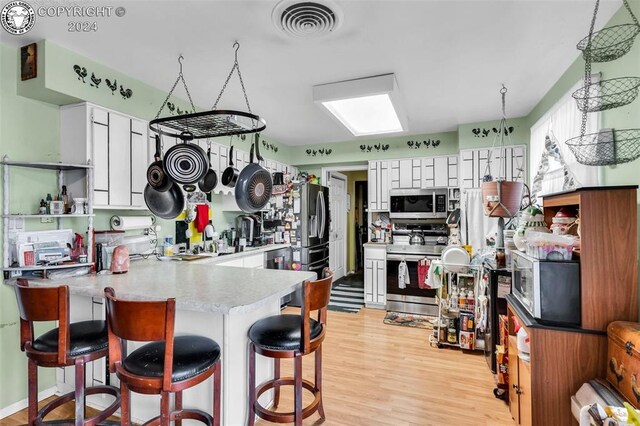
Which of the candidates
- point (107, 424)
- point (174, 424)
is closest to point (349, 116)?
point (174, 424)

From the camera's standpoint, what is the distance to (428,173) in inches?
190

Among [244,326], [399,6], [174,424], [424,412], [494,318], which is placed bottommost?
[424,412]

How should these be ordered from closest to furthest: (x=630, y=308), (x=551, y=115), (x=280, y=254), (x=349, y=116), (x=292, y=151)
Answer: (x=630, y=308)
(x=551, y=115)
(x=349, y=116)
(x=280, y=254)
(x=292, y=151)

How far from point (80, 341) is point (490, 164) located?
4.55 m

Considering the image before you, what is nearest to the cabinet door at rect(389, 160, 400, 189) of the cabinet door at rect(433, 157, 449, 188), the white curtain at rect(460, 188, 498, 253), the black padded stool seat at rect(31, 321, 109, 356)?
the cabinet door at rect(433, 157, 449, 188)

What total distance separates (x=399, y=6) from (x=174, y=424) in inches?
111

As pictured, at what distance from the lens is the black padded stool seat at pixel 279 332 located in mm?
1723

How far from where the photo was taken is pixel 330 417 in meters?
2.16

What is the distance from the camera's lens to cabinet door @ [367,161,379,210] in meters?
5.15

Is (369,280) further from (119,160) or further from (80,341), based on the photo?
(80,341)

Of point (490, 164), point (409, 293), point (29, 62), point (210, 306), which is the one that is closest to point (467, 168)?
point (490, 164)

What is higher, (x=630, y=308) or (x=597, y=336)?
(x=630, y=308)

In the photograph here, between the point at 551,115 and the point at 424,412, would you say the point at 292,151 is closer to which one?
the point at 551,115

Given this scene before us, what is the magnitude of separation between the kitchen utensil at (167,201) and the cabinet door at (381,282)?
3047 mm
